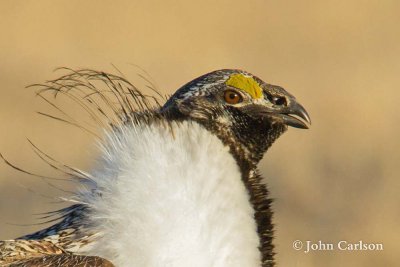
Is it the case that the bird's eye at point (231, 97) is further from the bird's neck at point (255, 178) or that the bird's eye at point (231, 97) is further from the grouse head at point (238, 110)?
the bird's neck at point (255, 178)

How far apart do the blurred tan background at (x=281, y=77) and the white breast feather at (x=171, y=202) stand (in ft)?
0.76

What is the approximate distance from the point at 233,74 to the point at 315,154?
5188mm

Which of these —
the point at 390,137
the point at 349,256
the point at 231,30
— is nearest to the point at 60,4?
the point at 231,30

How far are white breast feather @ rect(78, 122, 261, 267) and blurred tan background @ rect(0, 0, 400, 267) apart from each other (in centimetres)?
23

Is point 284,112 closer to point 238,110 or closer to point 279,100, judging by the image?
point 279,100

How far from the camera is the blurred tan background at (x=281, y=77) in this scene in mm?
8711

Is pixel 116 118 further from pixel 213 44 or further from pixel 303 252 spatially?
pixel 213 44

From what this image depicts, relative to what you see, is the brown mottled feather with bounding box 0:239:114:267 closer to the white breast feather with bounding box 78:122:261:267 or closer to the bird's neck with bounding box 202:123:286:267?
the white breast feather with bounding box 78:122:261:267

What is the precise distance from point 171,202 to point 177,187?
0.06 m

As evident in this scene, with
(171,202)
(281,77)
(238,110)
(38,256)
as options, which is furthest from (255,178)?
(281,77)

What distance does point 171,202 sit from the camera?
4.77 metres

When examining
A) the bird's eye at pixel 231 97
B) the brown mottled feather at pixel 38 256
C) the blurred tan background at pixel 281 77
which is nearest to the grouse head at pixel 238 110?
the bird's eye at pixel 231 97

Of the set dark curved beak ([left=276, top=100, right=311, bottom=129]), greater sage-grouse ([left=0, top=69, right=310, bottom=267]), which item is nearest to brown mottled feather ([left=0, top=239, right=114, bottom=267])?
greater sage-grouse ([left=0, top=69, right=310, bottom=267])

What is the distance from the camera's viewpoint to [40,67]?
13711 mm
